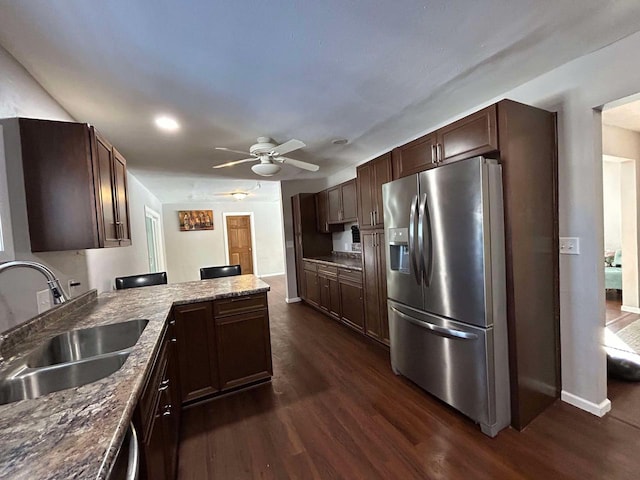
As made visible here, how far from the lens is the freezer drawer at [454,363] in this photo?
1783 millimetres

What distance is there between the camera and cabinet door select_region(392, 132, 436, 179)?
7.36 ft

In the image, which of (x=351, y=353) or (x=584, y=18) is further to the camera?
(x=351, y=353)

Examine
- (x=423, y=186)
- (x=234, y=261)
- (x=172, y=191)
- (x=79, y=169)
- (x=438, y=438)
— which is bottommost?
(x=438, y=438)

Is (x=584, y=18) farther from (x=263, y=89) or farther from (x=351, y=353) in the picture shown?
(x=351, y=353)

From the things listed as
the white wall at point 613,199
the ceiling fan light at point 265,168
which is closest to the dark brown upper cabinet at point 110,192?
the ceiling fan light at point 265,168

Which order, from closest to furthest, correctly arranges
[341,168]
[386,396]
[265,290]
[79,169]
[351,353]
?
[79,169], [386,396], [265,290], [351,353], [341,168]

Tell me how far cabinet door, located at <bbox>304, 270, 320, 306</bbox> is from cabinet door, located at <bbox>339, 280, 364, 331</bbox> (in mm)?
815

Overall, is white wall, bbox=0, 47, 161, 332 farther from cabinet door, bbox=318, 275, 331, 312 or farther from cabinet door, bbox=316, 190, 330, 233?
cabinet door, bbox=316, 190, 330, 233

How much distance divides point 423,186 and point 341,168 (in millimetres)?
2845

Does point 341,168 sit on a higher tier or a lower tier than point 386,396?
higher

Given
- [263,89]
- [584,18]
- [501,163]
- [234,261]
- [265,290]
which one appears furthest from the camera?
[234,261]

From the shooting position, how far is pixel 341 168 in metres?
4.80

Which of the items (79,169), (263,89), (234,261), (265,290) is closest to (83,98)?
(79,169)

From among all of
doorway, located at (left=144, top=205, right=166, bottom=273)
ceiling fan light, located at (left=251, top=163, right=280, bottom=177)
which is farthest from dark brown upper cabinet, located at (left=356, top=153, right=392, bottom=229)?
doorway, located at (left=144, top=205, right=166, bottom=273)
